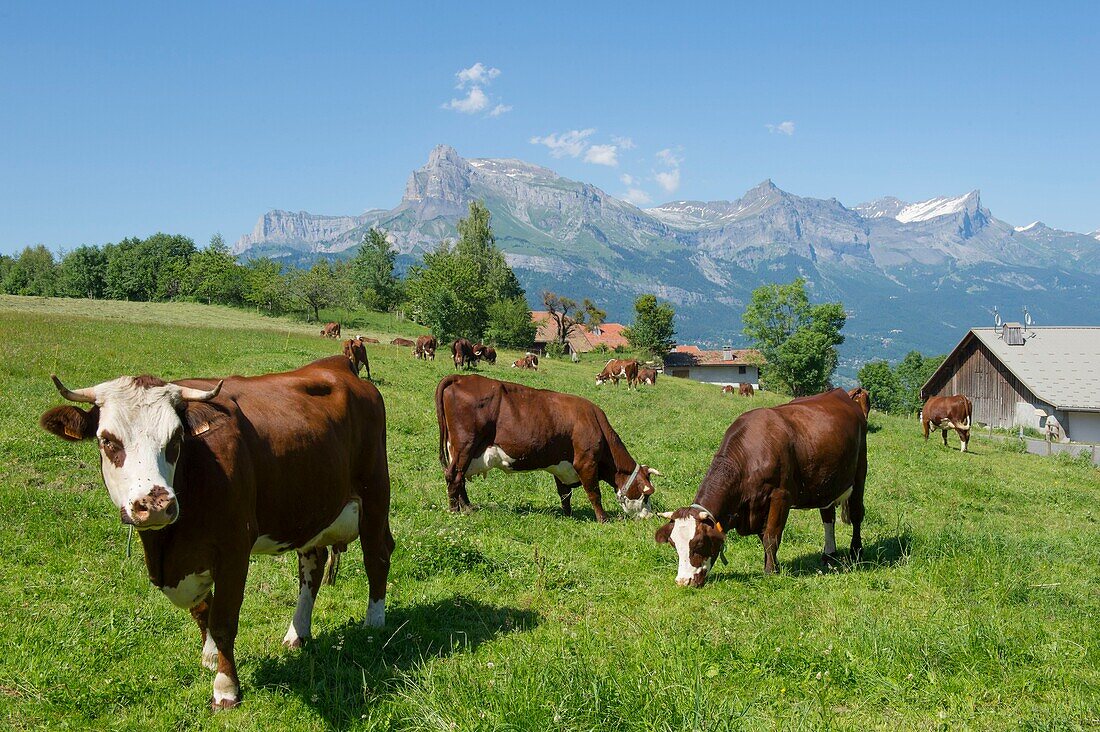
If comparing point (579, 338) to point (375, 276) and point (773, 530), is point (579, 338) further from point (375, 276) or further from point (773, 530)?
point (773, 530)

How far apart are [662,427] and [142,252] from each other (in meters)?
105

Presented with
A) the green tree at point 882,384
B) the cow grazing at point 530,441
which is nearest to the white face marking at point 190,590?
the cow grazing at point 530,441

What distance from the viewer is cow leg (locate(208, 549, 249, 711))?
466 centimetres

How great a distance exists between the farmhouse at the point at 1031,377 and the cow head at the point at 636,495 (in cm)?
4233

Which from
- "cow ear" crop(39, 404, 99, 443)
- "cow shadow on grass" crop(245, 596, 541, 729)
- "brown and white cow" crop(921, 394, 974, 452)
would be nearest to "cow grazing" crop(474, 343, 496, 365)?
"brown and white cow" crop(921, 394, 974, 452)

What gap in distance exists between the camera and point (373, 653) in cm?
578

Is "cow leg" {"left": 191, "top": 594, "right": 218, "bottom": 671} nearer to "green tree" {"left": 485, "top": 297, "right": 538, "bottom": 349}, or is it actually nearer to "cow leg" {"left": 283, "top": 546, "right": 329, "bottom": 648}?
"cow leg" {"left": 283, "top": 546, "right": 329, "bottom": 648}

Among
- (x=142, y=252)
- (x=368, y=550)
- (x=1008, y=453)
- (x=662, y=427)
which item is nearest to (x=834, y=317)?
(x=1008, y=453)

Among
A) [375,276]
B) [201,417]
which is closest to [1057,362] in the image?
[201,417]

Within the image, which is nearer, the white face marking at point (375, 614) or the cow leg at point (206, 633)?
the cow leg at point (206, 633)

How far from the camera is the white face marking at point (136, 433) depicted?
4.00 m

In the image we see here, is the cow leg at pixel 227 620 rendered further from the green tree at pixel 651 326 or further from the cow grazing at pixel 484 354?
the green tree at pixel 651 326

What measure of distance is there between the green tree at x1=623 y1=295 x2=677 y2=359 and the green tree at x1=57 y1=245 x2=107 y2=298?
77151mm

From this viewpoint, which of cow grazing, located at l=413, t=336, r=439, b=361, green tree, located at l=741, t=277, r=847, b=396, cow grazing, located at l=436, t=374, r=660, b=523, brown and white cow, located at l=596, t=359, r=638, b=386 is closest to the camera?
cow grazing, located at l=436, t=374, r=660, b=523
